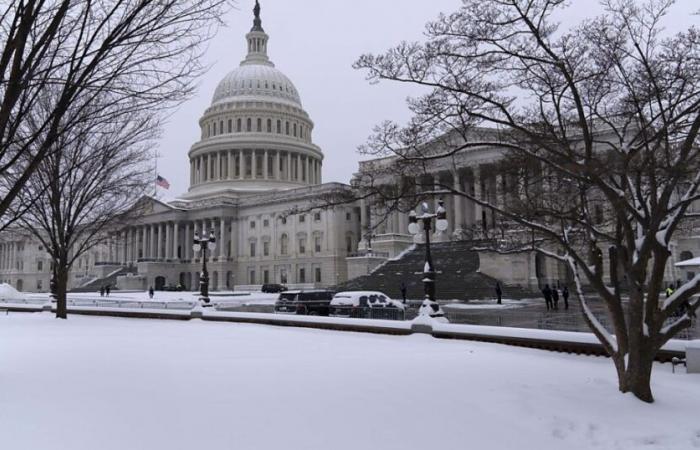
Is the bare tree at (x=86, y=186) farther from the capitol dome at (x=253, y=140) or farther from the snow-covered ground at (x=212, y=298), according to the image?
the capitol dome at (x=253, y=140)

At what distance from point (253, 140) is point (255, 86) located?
13.9m

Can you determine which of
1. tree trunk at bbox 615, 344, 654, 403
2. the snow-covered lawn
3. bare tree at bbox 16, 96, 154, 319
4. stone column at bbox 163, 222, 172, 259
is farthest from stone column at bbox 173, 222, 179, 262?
tree trunk at bbox 615, 344, 654, 403

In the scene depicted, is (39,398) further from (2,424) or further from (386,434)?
(386,434)

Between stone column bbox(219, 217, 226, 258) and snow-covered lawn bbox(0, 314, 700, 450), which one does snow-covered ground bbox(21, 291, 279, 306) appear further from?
stone column bbox(219, 217, 226, 258)

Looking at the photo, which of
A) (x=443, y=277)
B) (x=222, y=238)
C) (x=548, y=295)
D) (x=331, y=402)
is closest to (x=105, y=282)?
(x=222, y=238)

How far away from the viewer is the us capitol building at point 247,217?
8506 centimetres

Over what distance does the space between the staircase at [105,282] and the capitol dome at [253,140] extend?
17720mm

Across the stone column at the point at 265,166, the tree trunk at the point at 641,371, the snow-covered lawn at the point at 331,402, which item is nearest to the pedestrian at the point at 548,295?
the snow-covered lawn at the point at 331,402

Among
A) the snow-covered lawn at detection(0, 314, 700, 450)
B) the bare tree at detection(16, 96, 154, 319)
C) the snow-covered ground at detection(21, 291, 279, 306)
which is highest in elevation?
the bare tree at detection(16, 96, 154, 319)

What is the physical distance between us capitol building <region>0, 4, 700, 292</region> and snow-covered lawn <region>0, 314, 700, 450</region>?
53514mm

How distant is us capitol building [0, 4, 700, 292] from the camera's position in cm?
8506

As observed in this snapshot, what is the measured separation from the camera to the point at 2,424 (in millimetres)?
7449

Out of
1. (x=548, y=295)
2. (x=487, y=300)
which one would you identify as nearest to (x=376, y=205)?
(x=548, y=295)

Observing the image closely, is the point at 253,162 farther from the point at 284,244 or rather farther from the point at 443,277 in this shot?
the point at 443,277
